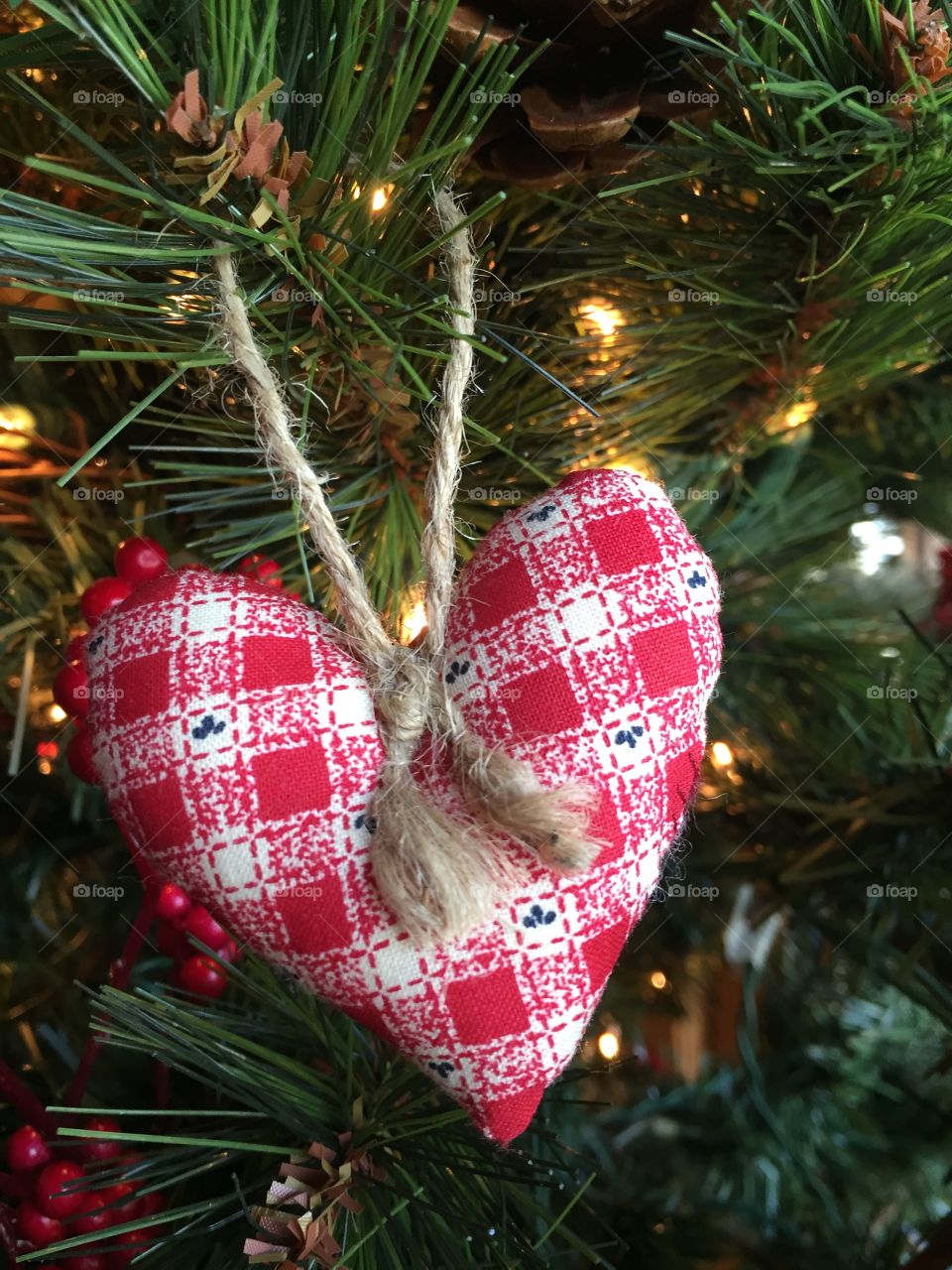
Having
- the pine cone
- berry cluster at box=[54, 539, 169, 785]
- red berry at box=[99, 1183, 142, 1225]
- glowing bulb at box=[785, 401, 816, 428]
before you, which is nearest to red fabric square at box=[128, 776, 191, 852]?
berry cluster at box=[54, 539, 169, 785]

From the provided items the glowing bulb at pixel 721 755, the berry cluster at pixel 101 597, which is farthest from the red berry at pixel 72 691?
the glowing bulb at pixel 721 755

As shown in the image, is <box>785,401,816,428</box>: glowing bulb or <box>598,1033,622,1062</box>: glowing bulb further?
<box>598,1033,622,1062</box>: glowing bulb

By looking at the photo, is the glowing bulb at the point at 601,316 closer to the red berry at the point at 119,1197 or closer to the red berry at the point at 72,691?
the red berry at the point at 72,691

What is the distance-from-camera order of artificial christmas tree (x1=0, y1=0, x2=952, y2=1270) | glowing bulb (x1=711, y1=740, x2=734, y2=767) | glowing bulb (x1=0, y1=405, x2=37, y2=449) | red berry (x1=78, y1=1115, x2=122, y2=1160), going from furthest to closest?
1. glowing bulb (x1=711, y1=740, x2=734, y2=767)
2. glowing bulb (x1=0, y1=405, x2=37, y2=449)
3. red berry (x1=78, y1=1115, x2=122, y2=1160)
4. artificial christmas tree (x1=0, y1=0, x2=952, y2=1270)

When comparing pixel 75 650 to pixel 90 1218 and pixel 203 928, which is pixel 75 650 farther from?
pixel 90 1218

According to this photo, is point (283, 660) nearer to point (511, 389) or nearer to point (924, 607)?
point (511, 389)

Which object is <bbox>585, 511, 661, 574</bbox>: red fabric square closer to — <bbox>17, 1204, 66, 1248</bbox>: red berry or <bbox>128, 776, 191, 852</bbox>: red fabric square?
<bbox>128, 776, 191, 852</bbox>: red fabric square
